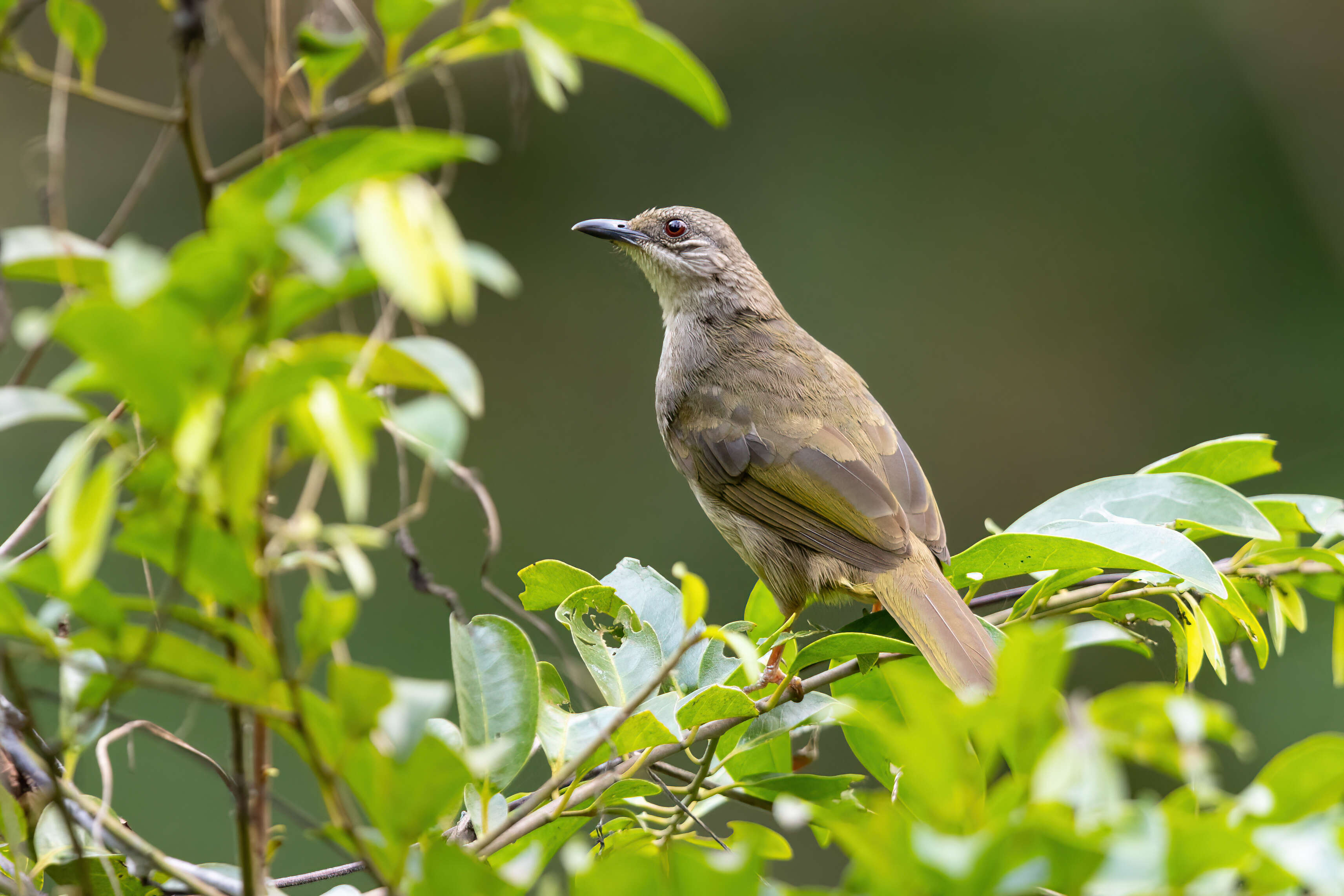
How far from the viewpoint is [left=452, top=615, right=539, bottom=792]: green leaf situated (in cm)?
135

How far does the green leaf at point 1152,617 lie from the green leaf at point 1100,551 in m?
0.17

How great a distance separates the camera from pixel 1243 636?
2.05m

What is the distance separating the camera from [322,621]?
2.82 ft

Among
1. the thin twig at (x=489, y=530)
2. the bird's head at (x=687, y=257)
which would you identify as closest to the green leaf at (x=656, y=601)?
the thin twig at (x=489, y=530)

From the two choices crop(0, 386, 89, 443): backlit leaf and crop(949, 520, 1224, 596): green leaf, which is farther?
crop(949, 520, 1224, 596): green leaf

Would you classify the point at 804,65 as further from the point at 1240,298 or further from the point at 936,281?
the point at 1240,298

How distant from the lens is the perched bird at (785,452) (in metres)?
2.84

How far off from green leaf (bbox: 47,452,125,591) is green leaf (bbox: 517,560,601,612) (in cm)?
108

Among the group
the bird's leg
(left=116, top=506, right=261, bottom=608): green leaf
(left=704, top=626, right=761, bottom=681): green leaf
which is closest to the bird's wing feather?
the bird's leg

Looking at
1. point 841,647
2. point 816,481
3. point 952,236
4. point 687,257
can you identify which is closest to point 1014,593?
point 841,647

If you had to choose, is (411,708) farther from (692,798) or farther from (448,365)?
(692,798)

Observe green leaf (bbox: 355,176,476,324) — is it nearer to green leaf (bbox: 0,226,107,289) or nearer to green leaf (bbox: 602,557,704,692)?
green leaf (bbox: 0,226,107,289)

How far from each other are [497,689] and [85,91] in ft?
2.57

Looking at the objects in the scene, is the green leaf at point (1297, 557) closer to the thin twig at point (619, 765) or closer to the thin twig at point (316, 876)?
the thin twig at point (619, 765)
